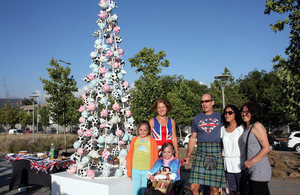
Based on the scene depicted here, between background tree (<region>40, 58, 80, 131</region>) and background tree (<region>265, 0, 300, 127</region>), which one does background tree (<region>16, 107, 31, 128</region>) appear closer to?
background tree (<region>40, 58, 80, 131</region>)

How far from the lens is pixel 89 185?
412 cm

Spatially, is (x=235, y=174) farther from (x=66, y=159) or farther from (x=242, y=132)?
(x=66, y=159)

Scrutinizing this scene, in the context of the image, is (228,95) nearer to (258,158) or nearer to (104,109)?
(104,109)

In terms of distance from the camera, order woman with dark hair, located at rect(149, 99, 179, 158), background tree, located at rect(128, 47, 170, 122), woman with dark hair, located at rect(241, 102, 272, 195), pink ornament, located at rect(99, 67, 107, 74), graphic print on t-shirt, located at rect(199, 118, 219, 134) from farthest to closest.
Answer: background tree, located at rect(128, 47, 170, 122) < pink ornament, located at rect(99, 67, 107, 74) < woman with dark hair, located at rect(149, 99, 179, 158) < graphic print on t-shirt, located at rect(199, 118, 219, 134) < woman with dark hair, located at rect(241, 102, 272, 195)

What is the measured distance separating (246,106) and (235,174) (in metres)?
0.96

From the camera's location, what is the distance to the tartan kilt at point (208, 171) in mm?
3303

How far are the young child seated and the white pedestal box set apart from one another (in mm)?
987

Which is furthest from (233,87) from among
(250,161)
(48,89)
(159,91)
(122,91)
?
(250,161)

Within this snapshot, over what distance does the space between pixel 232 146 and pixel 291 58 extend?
4.37 metres

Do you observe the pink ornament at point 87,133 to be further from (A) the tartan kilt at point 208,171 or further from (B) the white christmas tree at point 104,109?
(A) the tartan kilt at point 208,171

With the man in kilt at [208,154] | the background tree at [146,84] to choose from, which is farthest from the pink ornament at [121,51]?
the background tree at [146,84]

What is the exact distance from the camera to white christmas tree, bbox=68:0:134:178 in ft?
15.1

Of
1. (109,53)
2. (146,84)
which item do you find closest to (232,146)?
(109,53)

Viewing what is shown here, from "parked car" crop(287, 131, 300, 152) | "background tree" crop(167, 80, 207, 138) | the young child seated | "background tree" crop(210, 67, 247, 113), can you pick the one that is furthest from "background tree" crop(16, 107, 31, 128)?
the young child seated
